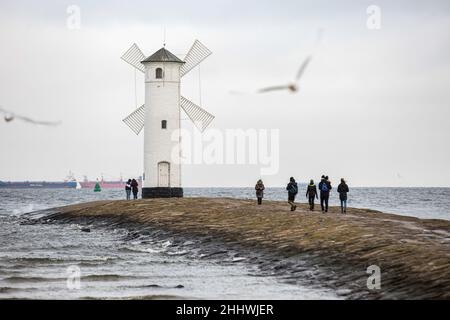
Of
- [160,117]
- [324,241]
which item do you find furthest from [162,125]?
[324,241]

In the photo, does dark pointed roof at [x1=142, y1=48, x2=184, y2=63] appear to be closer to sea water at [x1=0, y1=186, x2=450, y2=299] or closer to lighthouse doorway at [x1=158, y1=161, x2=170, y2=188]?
lighthouse doorway at [x1=158, y1=161, x2=170, y2=188]

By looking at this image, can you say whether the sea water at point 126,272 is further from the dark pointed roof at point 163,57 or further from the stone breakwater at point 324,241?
the dark pointed roof at point 163,57

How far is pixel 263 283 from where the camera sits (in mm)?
28750

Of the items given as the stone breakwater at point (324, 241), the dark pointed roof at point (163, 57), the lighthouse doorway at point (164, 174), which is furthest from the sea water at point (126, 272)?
the dark pointed roof at point (163, 57)

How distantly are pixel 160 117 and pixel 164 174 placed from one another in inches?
143

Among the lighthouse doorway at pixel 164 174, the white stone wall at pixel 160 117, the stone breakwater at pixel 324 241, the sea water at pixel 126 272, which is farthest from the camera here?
the lighthouse doorway at pixel 164 174

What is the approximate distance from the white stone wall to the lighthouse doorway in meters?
0.20

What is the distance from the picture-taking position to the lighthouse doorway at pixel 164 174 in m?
59.8

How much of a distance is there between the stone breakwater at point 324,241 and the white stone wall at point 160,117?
729cm

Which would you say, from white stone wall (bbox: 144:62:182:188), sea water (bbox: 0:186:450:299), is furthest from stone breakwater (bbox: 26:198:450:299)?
white stone wall (bbox: 144:62:182:188)

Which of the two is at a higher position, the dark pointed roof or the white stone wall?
the dark pointed roof

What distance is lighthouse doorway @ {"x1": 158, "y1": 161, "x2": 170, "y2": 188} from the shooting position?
59781mm
